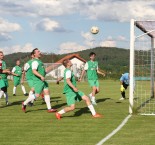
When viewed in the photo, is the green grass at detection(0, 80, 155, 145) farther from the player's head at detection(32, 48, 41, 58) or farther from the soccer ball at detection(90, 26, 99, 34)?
the soccer ball at detection(90, 26, 99, 34)

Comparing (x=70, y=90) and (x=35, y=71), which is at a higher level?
(x=35, y=71)

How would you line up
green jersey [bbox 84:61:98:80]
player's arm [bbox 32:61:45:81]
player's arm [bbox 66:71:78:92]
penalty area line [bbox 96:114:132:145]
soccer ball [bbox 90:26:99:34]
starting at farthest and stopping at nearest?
soccer ball [bbox 90:26:99:34], green jersey [bbox 84:61:98:80], player's arm [bbox 32:61:45:81], player's arm [bbox 66:71:78:92], penalty area line [bbox 96:114:132:145]

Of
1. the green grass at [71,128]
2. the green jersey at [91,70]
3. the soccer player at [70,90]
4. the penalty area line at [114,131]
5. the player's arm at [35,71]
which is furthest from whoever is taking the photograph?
the green jersey at [91,70]

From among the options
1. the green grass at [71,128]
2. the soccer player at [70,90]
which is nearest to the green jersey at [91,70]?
the green grass at [71,128]

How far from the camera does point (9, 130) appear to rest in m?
10.8

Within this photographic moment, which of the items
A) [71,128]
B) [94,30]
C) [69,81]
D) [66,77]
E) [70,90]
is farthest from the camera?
[94,30]

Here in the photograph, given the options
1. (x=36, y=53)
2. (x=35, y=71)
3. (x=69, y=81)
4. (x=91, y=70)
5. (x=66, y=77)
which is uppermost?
(x=36, y=53)

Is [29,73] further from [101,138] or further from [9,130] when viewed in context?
[101,138]

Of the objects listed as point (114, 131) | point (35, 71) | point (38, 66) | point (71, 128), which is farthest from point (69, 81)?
point (114, 131)

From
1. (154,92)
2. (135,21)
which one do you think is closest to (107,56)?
(154,92)

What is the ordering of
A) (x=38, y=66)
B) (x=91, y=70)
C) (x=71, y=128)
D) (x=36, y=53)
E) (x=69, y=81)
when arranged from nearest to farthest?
(x=71, y=128) < (x=69, y=81) < (x=36, y=53) < (x=38, y=66) < (x=91, y=70)

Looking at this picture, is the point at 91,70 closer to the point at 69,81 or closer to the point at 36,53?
the point at 36,53

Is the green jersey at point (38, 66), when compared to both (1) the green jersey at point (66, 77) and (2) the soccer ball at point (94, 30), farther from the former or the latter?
(2) the soccer ball at point (94, 30)

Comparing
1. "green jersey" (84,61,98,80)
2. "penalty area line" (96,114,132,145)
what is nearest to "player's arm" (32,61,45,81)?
"penalty area line" (96,114,132,145)
